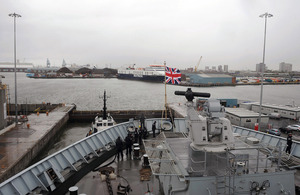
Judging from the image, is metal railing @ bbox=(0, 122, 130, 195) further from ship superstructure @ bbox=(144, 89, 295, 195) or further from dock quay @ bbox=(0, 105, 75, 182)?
dock quay @ bbox=(0, 105, 75, 182)

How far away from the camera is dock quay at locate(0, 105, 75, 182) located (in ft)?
40.3

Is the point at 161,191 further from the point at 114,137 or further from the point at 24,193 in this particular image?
the point at 114,137

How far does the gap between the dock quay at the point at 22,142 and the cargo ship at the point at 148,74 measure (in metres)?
85.7

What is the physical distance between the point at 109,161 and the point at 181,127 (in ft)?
18.4

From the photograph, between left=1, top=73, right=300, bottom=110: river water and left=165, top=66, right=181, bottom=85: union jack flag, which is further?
left=1, top=73, right=300, bottom=110: river water

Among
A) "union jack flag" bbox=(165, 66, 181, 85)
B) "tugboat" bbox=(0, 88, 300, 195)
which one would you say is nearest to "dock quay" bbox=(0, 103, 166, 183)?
"union jack flag" bbox=(165, 66, 181, 85)

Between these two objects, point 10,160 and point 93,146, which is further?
point 10,160

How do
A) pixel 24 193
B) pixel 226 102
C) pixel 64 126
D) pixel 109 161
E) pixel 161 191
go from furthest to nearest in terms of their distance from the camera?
1. pixel 226 102
2. pixel 64 126
3. pixel 109 161
4. pixel 161 191
5. pixel 24 193

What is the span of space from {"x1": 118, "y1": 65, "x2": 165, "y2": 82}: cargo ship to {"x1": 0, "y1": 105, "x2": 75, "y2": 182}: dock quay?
85.7m

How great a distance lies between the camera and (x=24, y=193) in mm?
6090

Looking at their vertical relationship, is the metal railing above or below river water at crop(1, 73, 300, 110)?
above

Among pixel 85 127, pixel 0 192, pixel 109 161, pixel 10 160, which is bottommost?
pixel 85 127

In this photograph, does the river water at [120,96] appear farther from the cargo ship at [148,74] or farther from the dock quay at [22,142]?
the cargo ship at [148,74]

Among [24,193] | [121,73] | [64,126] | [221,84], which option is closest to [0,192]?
[24,193]
